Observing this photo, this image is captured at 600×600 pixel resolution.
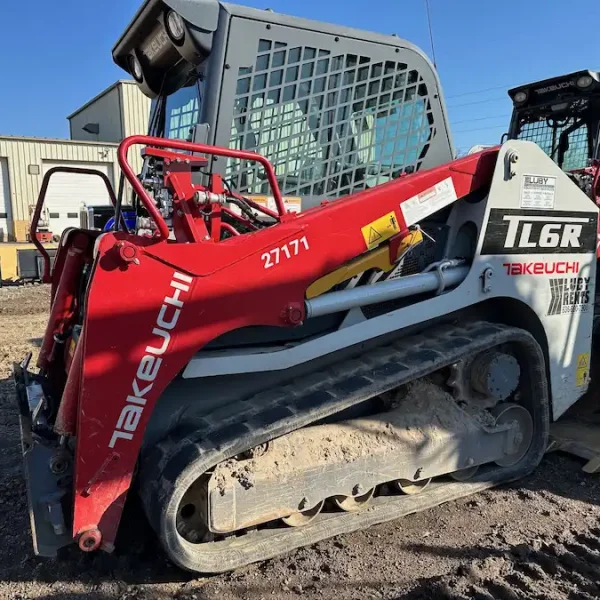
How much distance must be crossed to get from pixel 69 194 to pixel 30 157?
1.98 m

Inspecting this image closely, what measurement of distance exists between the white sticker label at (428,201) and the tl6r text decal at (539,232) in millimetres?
283

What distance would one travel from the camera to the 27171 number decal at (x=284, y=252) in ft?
8.74

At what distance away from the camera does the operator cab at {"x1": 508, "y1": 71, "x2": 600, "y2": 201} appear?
5.14m

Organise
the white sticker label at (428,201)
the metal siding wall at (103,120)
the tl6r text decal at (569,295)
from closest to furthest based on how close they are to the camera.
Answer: the white sticker label at (428,201) < the tl6r text decal at (569,295) < the metal siding wall at (103,120)

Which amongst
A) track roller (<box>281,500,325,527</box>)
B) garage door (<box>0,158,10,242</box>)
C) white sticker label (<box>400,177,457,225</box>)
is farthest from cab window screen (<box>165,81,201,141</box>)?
garage door (<box>0,158,10,242</box>)

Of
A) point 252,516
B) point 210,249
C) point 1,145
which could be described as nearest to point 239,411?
point 252,516

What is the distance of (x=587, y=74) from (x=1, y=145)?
22963 millimetres

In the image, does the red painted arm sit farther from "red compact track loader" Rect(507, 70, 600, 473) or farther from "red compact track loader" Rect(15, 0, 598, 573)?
"red compact track loader" Rect(507, 70, 600, 473)

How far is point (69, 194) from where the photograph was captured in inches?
944

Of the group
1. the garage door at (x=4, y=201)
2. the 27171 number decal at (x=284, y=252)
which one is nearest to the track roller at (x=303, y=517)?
the 27171 number decal at (x=284, y=252)

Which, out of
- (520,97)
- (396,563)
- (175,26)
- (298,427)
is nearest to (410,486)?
(396,563)

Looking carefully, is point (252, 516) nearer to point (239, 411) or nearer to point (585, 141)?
point (239, 411)

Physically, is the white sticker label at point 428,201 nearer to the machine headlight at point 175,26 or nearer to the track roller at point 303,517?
the machine headlight at point 175,26

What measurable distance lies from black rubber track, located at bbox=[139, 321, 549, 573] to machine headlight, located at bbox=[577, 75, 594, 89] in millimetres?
2836
